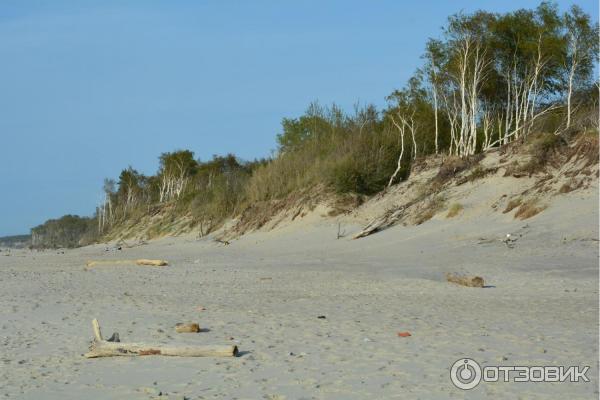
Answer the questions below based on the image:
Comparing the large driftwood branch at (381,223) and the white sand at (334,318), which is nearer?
the white sand at (334,318)

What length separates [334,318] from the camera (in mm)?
10117

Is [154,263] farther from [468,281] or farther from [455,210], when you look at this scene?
[468,281]

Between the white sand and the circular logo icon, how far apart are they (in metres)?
0.09

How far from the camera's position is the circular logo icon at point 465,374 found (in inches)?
251

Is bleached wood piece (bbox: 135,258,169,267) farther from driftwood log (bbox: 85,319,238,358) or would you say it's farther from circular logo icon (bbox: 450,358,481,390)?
circular logo icon (bbox: 450,358,481,390)

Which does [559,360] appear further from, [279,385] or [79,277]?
[79,277]

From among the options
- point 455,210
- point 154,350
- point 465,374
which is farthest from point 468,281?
point 455,210

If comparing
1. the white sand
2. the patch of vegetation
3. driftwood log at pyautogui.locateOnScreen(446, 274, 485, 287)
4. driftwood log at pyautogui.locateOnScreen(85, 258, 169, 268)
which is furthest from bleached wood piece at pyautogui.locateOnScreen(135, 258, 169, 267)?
driftwood log at pyautogui.locateOnScreen(446, 274, 485, 287)

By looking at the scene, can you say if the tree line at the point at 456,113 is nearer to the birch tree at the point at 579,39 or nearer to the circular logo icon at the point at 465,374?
the birch tree at the point at 579,39

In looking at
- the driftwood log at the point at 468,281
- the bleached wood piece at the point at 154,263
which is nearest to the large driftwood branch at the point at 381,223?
the bleached wood piece at the point at 154,263

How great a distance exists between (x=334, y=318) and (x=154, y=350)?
123 inches

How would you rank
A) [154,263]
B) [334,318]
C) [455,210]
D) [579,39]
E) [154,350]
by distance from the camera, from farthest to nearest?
1. [579,39]
2. [455,210]
3. [154,263]
4. [334,318]
5. [154,350]

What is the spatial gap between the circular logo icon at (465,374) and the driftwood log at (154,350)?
2.24m

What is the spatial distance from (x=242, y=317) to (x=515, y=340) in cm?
387
